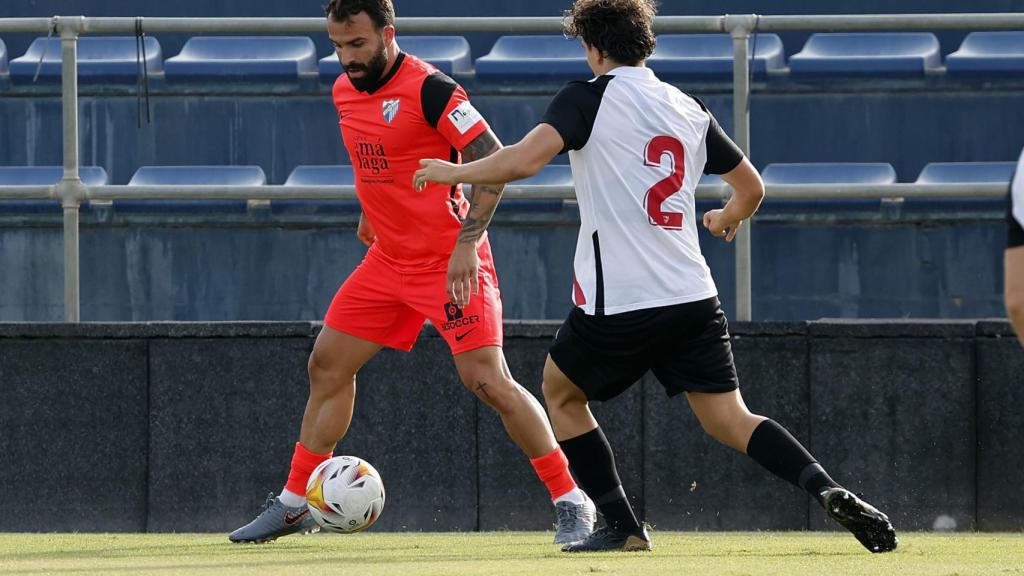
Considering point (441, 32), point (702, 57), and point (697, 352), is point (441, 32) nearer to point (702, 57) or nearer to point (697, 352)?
point (697, 352)

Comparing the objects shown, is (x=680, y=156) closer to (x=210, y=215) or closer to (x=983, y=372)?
(x=983, y=372)

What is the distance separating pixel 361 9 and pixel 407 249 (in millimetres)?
744

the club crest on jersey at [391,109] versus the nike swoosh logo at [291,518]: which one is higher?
the club crest on jersey at [391,109]

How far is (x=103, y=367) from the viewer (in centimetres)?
582

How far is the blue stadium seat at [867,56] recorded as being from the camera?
8898 mm

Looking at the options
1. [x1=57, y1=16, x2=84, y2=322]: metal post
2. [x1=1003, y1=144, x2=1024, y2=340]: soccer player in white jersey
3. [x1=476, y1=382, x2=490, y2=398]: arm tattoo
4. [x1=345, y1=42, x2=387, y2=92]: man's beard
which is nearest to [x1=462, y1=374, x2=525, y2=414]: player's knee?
[x1=476, y1=382, x2=490, y2=398]: arm tattoo

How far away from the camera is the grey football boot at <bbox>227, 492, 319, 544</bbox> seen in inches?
193

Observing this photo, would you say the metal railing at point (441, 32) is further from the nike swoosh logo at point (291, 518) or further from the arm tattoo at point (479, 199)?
the nike swoosh logo at point (291, 518)

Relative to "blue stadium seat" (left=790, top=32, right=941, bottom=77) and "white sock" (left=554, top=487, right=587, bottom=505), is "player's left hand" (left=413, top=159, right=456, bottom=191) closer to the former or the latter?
"white sock" (left=554, top=487, right=587, bottom=505)

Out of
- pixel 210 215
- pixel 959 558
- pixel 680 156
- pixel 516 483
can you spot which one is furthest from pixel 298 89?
pixel 959 558

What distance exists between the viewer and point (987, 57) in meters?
8.81

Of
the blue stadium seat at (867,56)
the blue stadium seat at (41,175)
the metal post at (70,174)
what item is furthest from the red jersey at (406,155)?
the blue stadium seat at (867,56)

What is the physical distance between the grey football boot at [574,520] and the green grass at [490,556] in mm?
95

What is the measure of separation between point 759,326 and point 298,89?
12.8ft
